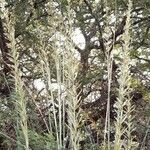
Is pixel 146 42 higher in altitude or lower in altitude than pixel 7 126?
higher

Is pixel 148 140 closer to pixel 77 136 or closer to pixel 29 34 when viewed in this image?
pixel 29 34

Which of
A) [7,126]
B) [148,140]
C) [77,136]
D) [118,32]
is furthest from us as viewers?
[118,32]

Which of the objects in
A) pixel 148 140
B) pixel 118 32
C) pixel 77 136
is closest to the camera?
pixel 77 136

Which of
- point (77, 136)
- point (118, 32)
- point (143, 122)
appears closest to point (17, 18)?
point (118, 32)

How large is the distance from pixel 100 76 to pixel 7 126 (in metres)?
1.17

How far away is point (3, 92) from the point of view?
4.89m

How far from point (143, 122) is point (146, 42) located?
1.48m

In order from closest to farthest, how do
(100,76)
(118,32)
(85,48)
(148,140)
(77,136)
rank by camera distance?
(77,136) < (148,140) < (100,76) < (118,32) < (85,48)

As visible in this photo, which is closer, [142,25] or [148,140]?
[148,140]

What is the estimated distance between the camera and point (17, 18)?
493 centimetres

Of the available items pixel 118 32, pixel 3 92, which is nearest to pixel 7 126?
pixel 3 92

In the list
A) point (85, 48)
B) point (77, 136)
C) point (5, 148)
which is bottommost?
point (5, 148)

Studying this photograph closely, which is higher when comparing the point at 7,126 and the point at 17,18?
the point at 17,18

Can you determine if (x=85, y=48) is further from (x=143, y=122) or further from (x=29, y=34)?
(x=143, y=122)
